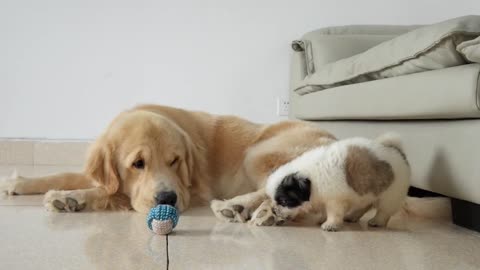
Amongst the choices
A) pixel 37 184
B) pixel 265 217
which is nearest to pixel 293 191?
pixel 265 217

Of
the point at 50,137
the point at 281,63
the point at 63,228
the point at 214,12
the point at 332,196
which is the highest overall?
the point at 214,12

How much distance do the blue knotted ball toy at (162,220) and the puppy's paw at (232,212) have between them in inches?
9.9

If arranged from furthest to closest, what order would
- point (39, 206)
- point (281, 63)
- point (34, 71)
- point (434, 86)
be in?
point (281, 63)
point (34, 71)
point (39, 206)
point (434, 86)

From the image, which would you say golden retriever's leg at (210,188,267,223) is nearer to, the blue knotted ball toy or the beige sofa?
the blue knotted ball toy

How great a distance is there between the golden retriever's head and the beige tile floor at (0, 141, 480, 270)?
0.32ft

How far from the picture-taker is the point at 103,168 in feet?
6.29

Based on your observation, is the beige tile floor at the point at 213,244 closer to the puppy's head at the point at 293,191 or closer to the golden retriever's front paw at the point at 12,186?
the puppy's head at the point at 293,191

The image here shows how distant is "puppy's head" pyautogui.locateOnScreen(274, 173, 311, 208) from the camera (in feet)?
5.20

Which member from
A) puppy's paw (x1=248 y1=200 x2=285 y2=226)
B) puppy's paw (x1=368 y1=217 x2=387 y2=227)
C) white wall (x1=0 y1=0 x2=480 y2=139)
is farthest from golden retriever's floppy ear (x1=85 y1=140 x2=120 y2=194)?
white wall (x1=0 y1=0 x2=480 y2=139)

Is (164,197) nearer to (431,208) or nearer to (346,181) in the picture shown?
(346,181)

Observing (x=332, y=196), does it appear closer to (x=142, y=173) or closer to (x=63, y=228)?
(x=142, y=173)

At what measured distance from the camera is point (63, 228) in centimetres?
152

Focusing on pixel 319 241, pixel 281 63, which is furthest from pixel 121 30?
pixel 319 241

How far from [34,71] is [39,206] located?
2.26 meters
